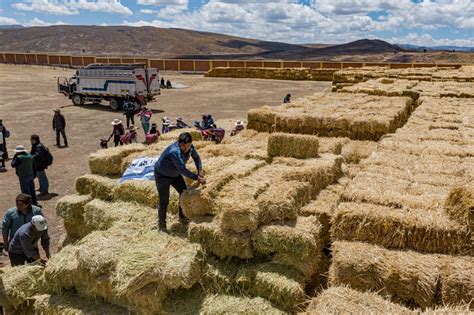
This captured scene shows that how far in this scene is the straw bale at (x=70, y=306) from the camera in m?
7.07

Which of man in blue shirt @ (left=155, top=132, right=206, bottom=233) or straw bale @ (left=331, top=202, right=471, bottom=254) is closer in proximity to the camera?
straw bale @ (left=331, top=202, right=471, bottom=254)

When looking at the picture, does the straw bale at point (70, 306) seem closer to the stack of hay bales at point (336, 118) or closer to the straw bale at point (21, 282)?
the straw bale at point (21, 282)

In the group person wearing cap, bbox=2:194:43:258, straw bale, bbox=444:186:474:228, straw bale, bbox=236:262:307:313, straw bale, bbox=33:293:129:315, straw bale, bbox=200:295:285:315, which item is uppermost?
straw bale, bbox=444:186:474:228

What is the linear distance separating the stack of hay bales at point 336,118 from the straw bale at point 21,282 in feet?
30.6

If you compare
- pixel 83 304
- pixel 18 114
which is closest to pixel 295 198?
pixel 83 304

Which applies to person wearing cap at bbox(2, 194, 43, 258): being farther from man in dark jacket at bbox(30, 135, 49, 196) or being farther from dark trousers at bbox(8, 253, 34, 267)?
man in dark jacket at bbox(30, 135, 49, 196)

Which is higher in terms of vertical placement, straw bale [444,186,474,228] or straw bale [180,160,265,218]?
straw bale [444,186,474,228]

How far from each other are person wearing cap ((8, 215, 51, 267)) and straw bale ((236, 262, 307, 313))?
12.8ft

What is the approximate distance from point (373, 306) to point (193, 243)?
3.23 m

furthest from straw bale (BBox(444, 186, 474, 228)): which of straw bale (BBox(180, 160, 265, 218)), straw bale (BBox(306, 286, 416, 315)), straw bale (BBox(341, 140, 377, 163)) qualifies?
straw bale (BBox(341, 140, 377, 163))

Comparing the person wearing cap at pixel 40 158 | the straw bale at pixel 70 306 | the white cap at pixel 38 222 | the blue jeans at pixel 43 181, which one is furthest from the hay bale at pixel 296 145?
the blue jeans at pixel 43 181

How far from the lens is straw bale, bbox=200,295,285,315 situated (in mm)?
6289

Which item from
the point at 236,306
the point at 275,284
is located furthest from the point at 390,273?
the point at 236,306

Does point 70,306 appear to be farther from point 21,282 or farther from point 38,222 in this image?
point 38,222
